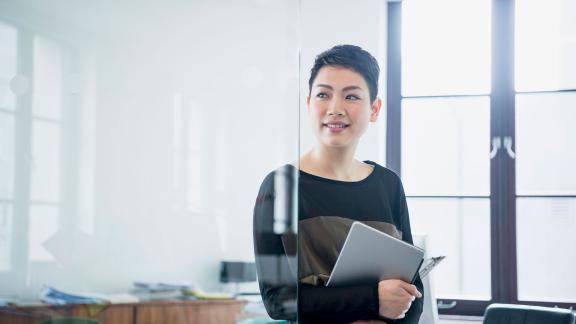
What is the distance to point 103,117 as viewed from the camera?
30cm

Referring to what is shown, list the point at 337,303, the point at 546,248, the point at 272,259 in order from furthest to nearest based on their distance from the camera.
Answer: the point at 546,248 → the point at 337,303 → the point at 272,259

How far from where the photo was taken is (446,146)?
3.53m

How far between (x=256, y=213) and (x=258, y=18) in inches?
4.5

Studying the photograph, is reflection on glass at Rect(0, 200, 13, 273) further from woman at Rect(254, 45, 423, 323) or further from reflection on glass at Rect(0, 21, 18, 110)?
woman at Rect(254, 45, 423, 323)

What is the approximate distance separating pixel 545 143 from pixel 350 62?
8.21 feet

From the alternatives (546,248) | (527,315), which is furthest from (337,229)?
(546,248)

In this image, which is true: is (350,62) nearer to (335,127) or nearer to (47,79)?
(335,127)

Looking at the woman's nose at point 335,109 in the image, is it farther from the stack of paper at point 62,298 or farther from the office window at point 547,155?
the office window at point 547,155

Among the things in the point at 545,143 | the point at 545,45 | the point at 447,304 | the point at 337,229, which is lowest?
the point at 447,304

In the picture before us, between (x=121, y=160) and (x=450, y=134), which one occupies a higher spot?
(x=450, y=134)

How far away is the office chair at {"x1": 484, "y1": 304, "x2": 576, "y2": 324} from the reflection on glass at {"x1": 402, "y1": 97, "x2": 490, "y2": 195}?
97 centimetres

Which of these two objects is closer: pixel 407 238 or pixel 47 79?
pixel 47 79

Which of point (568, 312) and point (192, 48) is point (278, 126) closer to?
point (192, 48)

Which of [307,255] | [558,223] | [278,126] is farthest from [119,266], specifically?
[558,223]
